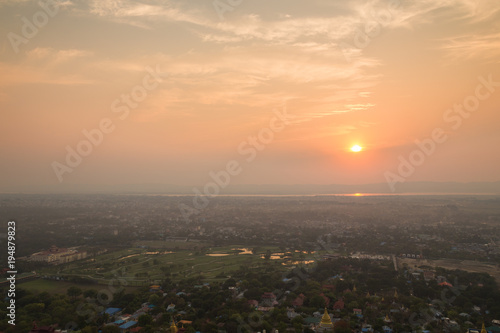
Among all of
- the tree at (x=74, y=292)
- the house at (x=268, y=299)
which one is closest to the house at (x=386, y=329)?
the house at (x=268, y=299)

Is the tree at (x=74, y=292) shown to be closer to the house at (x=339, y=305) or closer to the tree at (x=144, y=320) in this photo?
the tree at (x=144, y=320)

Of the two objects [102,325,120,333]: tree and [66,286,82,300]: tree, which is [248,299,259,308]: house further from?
[66,286,82,300]: tree

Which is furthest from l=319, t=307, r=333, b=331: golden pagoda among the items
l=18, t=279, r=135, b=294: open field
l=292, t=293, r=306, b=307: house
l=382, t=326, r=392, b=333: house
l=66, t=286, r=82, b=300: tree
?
l=66, t=286, r=82, b=300: tree

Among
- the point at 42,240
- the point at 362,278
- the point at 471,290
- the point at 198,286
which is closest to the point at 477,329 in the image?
the point at 471,290

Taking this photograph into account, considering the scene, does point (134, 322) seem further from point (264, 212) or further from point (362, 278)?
point (264, 212)

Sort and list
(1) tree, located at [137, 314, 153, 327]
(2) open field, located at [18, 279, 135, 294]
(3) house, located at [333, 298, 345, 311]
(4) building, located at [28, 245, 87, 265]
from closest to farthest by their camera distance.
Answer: (1) tree, located at [137, 314, 153, 327]
(3) house, located at [333, 298, 345, 311]
(2) open field, located at [18, 279, 135, 294]
(4) building, located at [28, 245, 87, 265]

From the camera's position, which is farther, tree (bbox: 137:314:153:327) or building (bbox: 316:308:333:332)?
tree (bbox: 137:314:153:327)
